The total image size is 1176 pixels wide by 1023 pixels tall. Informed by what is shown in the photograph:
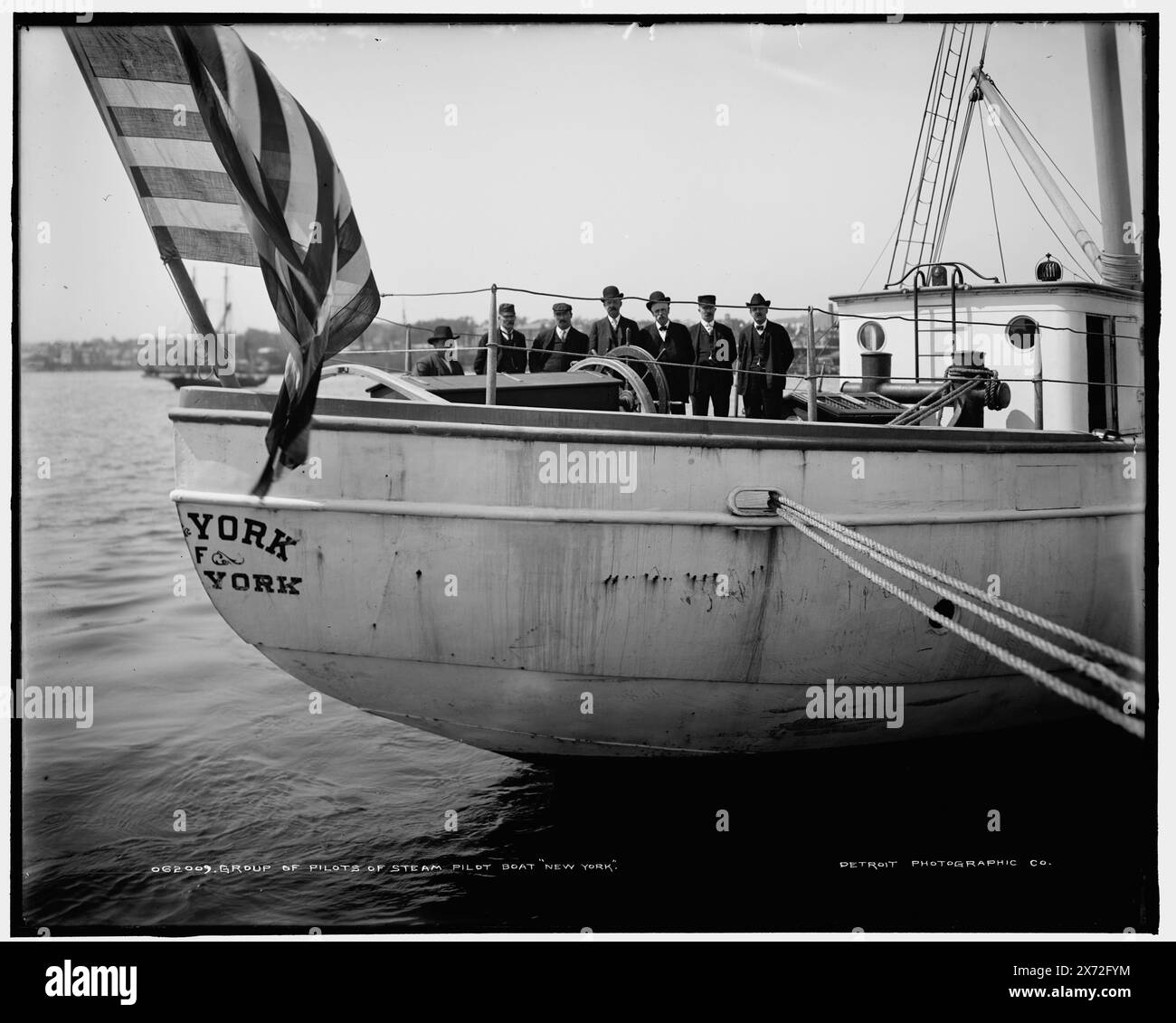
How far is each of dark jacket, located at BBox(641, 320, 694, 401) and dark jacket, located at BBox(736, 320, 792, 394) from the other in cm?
37

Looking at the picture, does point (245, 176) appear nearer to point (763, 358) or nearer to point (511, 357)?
point (511, 357)

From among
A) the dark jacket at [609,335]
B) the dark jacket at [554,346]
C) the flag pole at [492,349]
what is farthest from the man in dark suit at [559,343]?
the flag pole at [492,349]

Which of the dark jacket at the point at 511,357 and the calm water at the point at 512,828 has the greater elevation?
the dark jacket at the point at 511,357

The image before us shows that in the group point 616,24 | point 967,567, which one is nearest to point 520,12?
point 616,24

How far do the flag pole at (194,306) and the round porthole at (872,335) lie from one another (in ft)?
17.1

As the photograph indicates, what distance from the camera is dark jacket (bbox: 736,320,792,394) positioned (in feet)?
25.6

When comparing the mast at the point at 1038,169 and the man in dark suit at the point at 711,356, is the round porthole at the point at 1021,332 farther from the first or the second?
the man in dark suit at the point at 711,356

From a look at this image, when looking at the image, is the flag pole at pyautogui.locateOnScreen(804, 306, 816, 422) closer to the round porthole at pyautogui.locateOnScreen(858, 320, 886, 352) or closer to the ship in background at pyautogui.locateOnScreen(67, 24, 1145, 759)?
the ship in background at pyautogui.locateOnScreen(67, 24, 1145, 759)

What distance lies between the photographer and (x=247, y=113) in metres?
5.48

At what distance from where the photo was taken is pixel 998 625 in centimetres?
520

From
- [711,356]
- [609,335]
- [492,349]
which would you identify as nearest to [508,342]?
[609,335]

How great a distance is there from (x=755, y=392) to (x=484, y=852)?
11.9 ft

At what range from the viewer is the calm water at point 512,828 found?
18.9 ft
